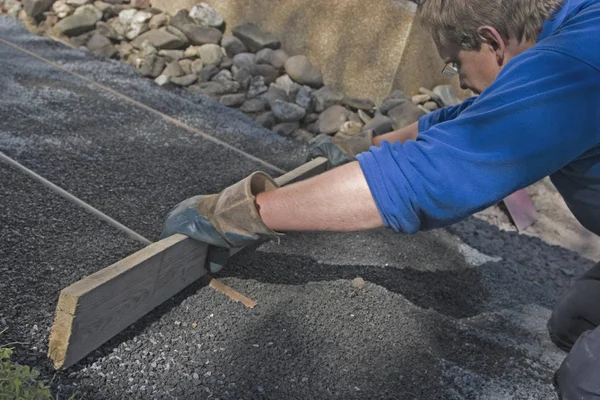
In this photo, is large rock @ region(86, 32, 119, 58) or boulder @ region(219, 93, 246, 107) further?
large rock @ region(86, 32, 119, 58)

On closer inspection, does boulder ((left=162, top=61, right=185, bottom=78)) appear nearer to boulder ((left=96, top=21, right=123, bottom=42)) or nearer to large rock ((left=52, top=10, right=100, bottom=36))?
boulder ((left=96, top=21, right=123, bottom=42))

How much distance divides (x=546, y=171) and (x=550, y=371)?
1.24m

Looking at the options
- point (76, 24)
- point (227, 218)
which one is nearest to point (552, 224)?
point (227, 218)

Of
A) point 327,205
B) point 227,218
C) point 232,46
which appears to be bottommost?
point 232,46

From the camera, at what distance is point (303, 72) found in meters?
6.21

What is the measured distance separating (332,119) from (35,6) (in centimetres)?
347

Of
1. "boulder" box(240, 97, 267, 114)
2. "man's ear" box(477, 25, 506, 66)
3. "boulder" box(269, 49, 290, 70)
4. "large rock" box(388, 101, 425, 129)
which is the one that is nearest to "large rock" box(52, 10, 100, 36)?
"boulder" box(269, 49, 290, 70)

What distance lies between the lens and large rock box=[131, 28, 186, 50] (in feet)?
20.6

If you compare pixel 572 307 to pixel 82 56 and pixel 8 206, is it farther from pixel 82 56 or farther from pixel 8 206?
pixel 82 56

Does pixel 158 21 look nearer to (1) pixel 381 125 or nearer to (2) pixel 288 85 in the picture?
(2) pixel 288 85

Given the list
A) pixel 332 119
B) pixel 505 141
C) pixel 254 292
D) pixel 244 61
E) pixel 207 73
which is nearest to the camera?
pixel 505 141

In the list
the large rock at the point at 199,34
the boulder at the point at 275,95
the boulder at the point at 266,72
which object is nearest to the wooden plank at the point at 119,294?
the boulder at the point at 275,95

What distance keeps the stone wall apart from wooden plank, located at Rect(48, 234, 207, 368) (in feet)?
12.8

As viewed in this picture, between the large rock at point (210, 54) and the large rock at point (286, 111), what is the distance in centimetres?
98
